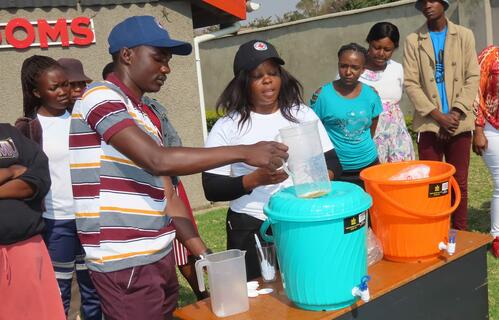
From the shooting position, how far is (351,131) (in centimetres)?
368

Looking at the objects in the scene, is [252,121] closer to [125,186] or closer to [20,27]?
[125,186]

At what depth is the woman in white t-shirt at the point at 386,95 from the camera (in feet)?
13.9

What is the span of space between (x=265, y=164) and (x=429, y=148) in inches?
112

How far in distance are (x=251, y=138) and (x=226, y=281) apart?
0.84 metres

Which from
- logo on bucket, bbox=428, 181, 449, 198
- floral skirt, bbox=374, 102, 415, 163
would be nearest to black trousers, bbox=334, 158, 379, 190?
floral skirt, bbox=374, 102, 415, 163

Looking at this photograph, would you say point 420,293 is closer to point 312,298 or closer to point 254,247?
point 312,298

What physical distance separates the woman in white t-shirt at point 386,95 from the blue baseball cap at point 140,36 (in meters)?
2.56

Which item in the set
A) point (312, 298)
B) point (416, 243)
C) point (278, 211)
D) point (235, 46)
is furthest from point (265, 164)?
point (235, 46)

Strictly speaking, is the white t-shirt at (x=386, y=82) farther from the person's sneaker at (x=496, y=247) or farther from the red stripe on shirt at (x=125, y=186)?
the red stripe on shirt at (x=125, y=186)

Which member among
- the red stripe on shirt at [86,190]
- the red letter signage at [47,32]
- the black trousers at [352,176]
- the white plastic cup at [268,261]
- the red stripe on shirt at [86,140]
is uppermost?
the red letter signage at [47,32]

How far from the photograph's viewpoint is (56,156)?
3.16 m

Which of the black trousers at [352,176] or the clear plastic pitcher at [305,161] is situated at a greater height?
the clear plastic pitcher at [305,161]

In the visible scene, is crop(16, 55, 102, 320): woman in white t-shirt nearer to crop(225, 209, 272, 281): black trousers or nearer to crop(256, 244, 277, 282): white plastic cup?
crop(225, 209, 272, 281): black trousers

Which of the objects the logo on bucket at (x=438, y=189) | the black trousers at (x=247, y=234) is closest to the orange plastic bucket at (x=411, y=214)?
the logo on bucket at (x=438, y=189)
